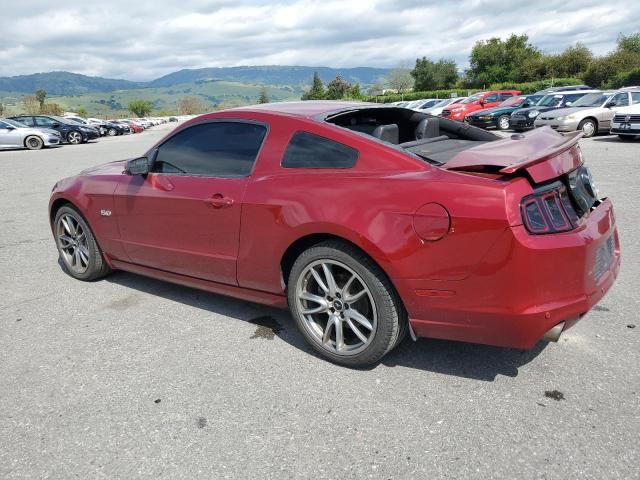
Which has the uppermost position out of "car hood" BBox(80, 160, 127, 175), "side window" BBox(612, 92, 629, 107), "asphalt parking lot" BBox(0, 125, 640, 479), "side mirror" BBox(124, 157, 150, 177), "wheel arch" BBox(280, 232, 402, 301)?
"side window" BBox(612, 92, 629, 107)

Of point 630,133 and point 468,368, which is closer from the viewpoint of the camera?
point 468,368

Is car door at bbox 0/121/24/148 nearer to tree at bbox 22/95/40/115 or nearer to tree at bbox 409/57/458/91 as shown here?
tree at bbox 22/95/40/115

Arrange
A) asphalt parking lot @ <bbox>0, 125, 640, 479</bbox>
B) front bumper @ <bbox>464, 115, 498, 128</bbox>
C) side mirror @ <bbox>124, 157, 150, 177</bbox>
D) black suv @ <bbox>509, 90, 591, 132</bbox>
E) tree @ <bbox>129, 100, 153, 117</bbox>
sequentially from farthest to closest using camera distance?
tree @ <bbox>129, 100, 153, 117</bbox>
front bumper @ <bbox>464, 115, 498, 128</bbox>
black suv @ <bbox>509, 90, 591, 132</bbox>
side mirror @ <bbox>124, 157, 150, 177</bbox>
asphalt parking lot @ <bbox>0, 125, 640, 479</bbox>

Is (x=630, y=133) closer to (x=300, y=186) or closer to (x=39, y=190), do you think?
(x=300, y=186)

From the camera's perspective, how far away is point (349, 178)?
2.85m

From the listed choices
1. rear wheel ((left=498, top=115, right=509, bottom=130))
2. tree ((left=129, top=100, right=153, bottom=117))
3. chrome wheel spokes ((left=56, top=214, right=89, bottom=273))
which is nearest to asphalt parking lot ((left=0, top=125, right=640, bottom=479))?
chrome wheel spokes ((left=56, top=214, right=89, bottom=273))

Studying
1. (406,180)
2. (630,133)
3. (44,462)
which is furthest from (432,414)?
(630,133)

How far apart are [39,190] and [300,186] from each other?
9570 mm

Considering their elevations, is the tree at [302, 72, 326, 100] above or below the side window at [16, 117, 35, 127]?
above

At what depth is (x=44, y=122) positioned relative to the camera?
25234 millimetres

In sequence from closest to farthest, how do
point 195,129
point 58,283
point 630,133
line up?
point 195,129 → point 58,283 → point 630,133

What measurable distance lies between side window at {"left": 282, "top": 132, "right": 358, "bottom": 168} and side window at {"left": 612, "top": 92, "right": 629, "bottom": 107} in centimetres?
1547

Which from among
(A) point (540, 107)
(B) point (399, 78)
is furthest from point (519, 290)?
(B) point (399, 78)

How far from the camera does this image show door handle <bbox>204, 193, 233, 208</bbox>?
10.9 feet
